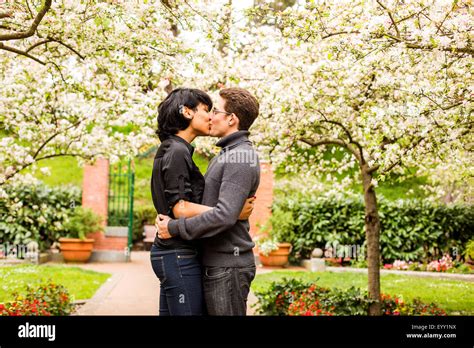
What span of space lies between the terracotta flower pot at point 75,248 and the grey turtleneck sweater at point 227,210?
1181 centimetres

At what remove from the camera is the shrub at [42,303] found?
7.72 m

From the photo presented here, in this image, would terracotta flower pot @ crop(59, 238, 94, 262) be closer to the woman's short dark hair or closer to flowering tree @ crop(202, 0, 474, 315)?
flowering tree @ crop(202, 0, 474, 315)

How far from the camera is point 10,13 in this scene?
5.92m

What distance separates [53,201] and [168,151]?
12.6 metres

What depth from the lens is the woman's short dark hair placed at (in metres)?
3.89

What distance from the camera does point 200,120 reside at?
155 inches

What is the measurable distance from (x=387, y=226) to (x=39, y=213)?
328 inches

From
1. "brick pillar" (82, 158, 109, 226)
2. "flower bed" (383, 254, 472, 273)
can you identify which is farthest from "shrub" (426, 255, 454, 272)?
"brick pillar" (82, 158, 109, 226)

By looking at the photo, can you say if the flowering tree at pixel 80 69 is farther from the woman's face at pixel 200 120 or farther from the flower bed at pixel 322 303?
the flower bed at pixel 322 303

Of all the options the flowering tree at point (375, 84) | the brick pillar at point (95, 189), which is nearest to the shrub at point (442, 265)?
the flowering tree at point (375, 84)

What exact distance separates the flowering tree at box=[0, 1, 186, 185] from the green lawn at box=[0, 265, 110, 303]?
246 centimetres

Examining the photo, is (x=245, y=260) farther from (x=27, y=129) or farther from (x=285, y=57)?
(x=27, y=129)

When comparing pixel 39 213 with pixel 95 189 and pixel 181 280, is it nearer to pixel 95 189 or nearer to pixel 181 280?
pixel 95 189
